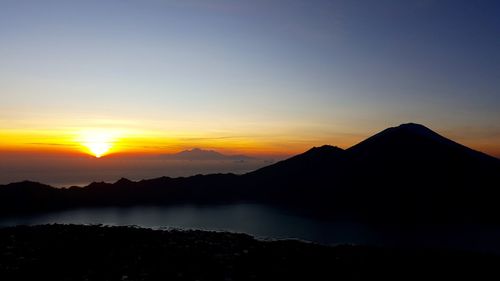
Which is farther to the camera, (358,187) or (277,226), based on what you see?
(358,187)

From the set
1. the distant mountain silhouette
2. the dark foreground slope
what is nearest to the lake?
the distant mountain silhouette

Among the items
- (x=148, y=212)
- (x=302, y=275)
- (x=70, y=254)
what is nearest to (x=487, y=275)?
(x=302, y=275)

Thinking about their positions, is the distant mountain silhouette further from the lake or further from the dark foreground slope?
the dark foreground slope

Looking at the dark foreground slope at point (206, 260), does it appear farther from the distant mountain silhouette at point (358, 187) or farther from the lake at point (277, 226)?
the distant mountain silhouette at point (358, 187)

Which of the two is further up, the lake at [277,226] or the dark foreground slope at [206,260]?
the dark foreground slope at [206,260]

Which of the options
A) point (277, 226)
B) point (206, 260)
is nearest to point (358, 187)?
point (277, 226)

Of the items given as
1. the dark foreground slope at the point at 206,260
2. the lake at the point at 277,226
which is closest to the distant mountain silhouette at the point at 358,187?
the lake at the point at 277,226

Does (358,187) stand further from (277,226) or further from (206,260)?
(206,260)
